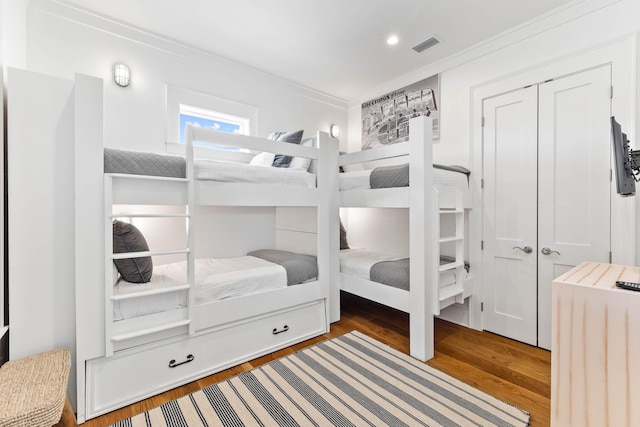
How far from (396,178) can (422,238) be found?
20.3 inches

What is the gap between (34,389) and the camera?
1.18m

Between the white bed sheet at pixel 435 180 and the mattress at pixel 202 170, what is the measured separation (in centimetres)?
37

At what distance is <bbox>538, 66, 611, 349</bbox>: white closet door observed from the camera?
2.05 m

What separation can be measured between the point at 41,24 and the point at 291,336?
2.96 meters

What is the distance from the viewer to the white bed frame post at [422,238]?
6.83 feet

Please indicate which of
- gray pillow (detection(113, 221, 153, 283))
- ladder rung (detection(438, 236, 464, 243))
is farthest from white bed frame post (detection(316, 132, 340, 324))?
gray pillow (detection(113, 221, 153, 283))

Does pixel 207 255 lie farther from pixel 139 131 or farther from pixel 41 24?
pixel 41 24

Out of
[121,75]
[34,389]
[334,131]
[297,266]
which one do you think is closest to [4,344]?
[34,389]

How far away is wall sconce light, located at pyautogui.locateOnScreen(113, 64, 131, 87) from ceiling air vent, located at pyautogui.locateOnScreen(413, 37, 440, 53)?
8.35 ft

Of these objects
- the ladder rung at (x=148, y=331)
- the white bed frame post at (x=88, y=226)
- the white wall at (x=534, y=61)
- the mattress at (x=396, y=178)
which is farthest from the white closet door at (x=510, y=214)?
the white bed frame post at (x=88, y=226)

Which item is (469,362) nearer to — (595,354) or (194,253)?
(595,354)

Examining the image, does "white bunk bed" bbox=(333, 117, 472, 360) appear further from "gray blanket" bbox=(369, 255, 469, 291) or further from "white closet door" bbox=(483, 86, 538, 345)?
"white closet door" bbox=(483, 86, 538, 345)

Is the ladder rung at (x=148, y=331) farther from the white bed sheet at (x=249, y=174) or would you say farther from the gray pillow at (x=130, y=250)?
the white bed sheet at (x=249, y=174)

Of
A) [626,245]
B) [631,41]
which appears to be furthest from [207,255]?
[631,41]
